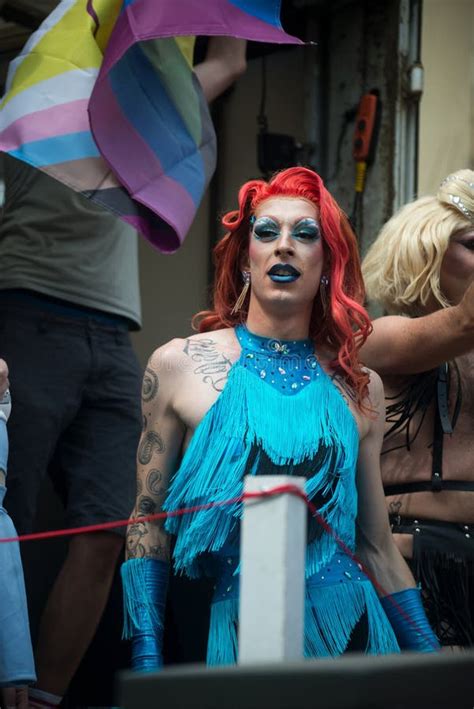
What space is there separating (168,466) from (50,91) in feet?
4.29

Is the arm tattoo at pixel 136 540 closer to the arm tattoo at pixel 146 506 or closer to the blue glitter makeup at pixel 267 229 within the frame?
the arm tattoo at pixel 146 506

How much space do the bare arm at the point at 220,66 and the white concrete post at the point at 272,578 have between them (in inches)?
99.5

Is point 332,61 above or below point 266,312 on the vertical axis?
above

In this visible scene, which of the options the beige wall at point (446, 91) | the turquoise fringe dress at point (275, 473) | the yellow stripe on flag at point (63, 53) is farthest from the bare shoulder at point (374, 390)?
the beige wall at point (446, 91)

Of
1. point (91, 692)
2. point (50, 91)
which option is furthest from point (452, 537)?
point (50, 91)

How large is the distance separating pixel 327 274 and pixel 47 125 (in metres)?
0.99

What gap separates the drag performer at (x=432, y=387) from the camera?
3908mm

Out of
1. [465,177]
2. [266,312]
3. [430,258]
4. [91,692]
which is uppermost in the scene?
[465,177]

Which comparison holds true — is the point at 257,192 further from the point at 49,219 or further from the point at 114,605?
the point at 114,605

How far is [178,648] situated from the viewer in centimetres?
427

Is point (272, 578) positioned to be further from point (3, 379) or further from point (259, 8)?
point (259, 8)

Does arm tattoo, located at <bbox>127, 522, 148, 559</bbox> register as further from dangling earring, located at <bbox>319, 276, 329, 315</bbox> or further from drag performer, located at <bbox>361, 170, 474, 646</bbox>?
drag performer, located at <bbox>361, 170, 474, 646</bbox>

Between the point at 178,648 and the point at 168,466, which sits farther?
the point at 178,648

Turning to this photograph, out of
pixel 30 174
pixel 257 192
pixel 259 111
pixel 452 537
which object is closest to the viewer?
pixel 257 192
